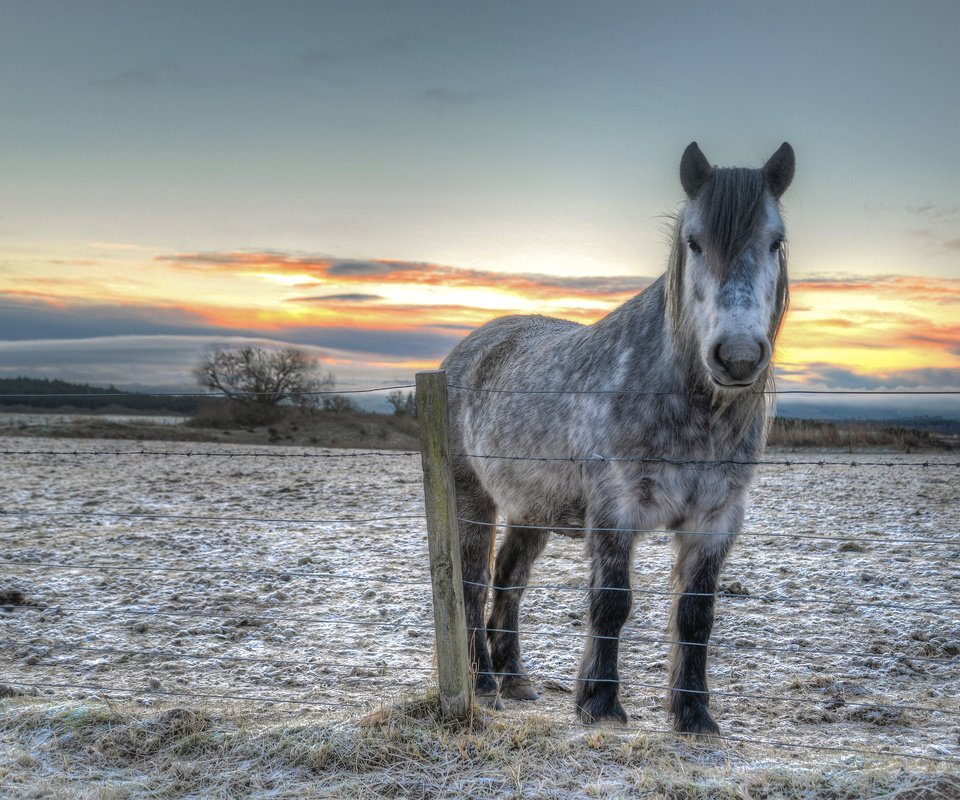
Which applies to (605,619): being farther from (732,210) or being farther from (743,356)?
(732,210)

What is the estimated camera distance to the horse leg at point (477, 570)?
14.6ft

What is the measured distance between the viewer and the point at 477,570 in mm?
4723

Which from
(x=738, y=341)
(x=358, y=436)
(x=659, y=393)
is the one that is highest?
(x=738, y=341)

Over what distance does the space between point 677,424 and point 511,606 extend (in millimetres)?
1828

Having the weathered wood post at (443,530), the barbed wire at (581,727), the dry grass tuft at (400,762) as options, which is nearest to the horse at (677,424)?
the barbed wire at (581,727)

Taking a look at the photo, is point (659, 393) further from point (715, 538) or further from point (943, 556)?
point (943, 556)

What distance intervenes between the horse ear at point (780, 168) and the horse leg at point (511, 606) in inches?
95.5

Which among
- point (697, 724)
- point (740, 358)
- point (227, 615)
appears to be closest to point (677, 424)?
point (740, 358)

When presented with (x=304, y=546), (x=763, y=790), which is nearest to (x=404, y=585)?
(x=304, y=546)

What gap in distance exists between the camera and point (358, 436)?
25031 millimetres

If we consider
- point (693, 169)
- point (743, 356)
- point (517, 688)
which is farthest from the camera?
point (517, 688)

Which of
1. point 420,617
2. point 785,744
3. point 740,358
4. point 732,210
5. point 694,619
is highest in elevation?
point 732,210

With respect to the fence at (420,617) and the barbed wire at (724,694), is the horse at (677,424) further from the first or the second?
the fence at (420,617)

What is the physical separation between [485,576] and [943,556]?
5.38 meters
